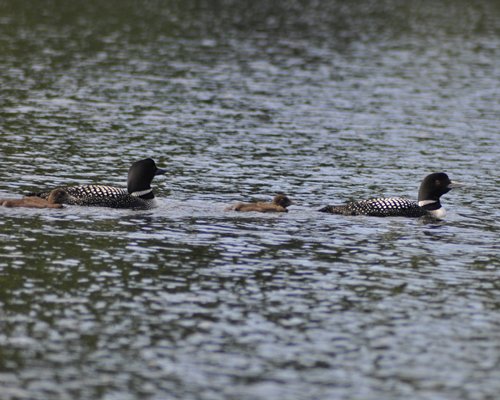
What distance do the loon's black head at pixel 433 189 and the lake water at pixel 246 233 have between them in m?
0.87

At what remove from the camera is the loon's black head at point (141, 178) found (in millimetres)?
27531

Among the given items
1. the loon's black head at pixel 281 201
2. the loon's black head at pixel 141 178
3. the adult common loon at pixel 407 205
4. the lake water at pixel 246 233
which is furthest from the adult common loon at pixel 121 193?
the adult common loon at pixel 407 205

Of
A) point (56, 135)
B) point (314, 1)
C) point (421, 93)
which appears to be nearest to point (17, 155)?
point (56, 135)

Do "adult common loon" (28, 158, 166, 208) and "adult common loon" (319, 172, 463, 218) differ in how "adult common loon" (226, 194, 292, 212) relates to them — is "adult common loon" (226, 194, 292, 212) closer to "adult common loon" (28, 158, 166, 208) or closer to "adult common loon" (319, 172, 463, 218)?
"adult common loon" (319, 172, 463, 218)

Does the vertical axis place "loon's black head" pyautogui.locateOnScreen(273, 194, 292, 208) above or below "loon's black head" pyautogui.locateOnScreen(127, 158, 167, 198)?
below

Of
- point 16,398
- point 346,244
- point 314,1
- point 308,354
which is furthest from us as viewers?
point 314,1

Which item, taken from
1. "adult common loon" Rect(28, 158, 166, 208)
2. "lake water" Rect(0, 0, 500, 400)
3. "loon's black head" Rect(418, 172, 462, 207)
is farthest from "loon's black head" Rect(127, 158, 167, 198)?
"loon's black head" Rect(418, 172, 462, 207)

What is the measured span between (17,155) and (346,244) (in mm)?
12804

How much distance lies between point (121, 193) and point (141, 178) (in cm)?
62

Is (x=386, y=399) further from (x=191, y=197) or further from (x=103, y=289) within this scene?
(x=191, y=197)

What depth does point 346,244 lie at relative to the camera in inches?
953

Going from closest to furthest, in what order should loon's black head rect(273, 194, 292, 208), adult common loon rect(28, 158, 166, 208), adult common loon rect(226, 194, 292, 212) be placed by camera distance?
adult common loon rect(28, 158, 166, 208)
adult common loon rect(226, 194, 292, 212)
loon's black head rect(273, 194, 292, 208)

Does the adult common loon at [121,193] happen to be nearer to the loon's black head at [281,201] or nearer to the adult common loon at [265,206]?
the adult common loon at [265,206]

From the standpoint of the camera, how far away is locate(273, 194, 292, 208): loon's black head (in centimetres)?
2703
